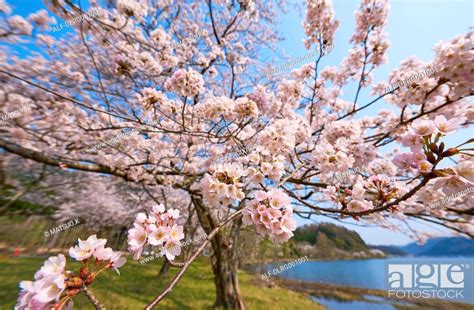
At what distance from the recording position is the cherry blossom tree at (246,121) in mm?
1399

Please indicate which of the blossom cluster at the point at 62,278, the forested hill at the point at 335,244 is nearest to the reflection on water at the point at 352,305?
the blossom cluster at the point at 62,278

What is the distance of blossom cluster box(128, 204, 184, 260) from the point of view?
121 cm

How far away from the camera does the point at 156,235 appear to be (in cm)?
124

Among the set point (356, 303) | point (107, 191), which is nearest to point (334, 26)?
point (107, 191)

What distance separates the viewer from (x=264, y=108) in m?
3.45

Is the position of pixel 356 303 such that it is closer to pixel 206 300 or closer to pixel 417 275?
pixel 417 275

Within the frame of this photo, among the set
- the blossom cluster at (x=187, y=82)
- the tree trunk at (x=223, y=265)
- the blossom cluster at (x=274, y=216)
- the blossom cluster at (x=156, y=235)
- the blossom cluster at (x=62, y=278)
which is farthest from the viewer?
the tree trunk at (x=223, y=265)

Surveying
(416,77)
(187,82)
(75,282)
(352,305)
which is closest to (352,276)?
(352,305)

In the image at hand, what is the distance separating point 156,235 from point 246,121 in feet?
7.70

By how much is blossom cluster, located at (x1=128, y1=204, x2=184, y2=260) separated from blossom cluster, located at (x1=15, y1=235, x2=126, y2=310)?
0.14 metres

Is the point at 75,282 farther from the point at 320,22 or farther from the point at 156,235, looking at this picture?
the point at 320,22

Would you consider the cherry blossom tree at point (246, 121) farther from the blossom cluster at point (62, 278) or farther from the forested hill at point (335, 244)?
the forested hill at point (335, 244)

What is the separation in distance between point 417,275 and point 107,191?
1785 cm

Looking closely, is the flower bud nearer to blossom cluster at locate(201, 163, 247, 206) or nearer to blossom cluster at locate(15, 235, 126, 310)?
blossom cluster at locate(15, 235, 126, 310)
